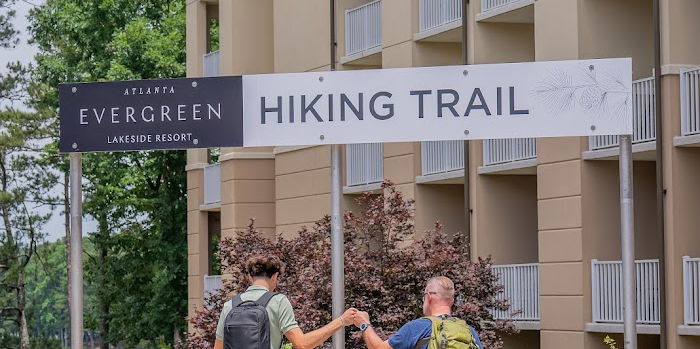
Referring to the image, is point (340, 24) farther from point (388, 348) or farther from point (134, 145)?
point (388, 348)

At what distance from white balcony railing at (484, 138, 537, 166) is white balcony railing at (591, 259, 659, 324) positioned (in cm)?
290

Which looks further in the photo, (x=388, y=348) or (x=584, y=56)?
(x=584, y=56)

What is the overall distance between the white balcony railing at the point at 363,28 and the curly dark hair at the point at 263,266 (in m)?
21.3

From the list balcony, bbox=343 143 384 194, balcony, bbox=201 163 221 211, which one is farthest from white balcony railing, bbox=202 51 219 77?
balcony, bbox=343 143 384 194

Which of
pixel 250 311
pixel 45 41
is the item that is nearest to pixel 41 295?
pixel 45 41

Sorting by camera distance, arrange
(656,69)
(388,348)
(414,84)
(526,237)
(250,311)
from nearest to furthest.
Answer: (388,348) → (250,311) → (414,84) → (656,69) → (526,237)

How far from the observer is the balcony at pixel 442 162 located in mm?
29328

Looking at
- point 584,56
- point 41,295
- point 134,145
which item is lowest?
point 41,295

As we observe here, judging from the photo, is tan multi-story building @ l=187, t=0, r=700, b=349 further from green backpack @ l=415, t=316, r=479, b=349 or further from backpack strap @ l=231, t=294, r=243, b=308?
green backpack @ l=415, t=316, r=479, b=349

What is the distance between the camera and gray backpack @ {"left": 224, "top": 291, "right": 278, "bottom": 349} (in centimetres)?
1119

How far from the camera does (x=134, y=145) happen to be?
13.8 m

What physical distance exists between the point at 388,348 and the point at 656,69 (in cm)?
1339

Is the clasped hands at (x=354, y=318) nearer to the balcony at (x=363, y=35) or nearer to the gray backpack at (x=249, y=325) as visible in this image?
the gray backpack at (x=249, y=325)

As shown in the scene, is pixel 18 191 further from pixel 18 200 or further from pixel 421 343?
pixel 421 343
